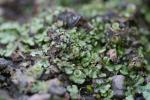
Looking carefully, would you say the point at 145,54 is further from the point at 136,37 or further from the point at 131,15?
the point at 131,15

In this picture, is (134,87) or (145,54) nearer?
(134,87)

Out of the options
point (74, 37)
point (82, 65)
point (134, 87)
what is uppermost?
point (74, 37)

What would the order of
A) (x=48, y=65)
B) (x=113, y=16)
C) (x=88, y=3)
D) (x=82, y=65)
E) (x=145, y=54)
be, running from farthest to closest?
(x=88, y=3), (x=113, y=16), (x=145, y=54), (x=82, y=65), (x=48, y=65)

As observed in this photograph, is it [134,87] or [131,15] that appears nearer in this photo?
[134,87]

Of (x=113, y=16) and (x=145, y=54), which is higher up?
(x=113, y=16)

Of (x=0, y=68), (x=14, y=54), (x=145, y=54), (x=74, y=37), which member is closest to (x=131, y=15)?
(x=145, y=54)

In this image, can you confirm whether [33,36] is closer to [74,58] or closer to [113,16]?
[74,58]

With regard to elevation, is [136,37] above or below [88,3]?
below

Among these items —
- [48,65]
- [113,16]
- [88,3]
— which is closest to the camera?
[48,65]

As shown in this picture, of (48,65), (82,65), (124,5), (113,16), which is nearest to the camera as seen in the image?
(48,65)

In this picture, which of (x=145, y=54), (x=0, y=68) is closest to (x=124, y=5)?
(x=145, y=54)
